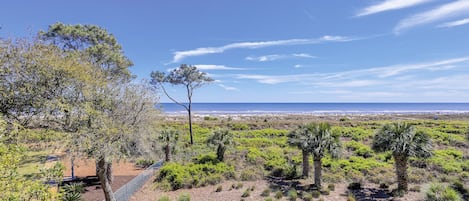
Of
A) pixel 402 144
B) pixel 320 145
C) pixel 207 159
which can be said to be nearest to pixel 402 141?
pixel 402 144

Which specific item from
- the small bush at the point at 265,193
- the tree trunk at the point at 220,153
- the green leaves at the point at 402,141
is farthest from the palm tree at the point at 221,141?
the green leaves at the point at 402,141

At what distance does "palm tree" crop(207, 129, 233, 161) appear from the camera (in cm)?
1647

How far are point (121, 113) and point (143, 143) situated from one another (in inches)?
100

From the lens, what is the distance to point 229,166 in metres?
15.8

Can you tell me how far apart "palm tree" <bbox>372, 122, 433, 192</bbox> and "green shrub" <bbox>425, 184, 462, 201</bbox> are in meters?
1.34

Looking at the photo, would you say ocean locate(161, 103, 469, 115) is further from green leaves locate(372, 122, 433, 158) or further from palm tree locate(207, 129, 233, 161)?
green leaves locate(372, 122, 433, 158)

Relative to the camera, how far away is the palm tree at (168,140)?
17188mm

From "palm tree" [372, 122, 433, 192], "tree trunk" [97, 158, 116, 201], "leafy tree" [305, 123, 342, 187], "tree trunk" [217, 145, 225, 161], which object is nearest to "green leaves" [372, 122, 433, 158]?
"palm tree" [372, 122, 433, 192]

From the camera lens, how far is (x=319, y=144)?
12336 mm

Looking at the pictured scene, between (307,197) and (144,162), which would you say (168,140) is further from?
(307,197)

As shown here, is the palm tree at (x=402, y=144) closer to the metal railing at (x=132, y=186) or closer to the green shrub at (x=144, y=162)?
the metal railing at (x=132, y=186)

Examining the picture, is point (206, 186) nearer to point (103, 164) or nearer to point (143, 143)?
point (143, 143)

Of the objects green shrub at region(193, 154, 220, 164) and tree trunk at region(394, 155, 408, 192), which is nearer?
tree trunk at region(394, 155, 408, 192)

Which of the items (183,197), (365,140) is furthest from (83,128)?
(365,140)
